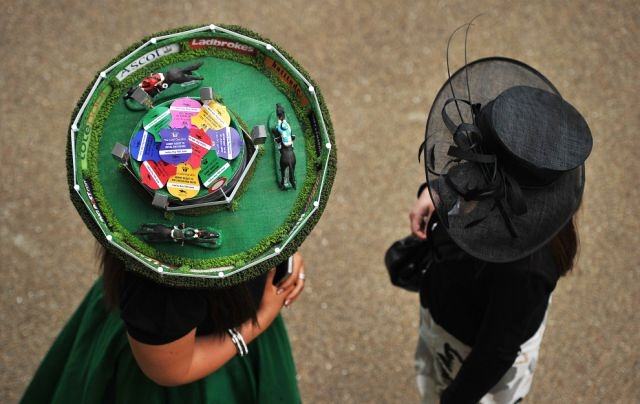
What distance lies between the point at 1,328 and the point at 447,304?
1902 millimetres

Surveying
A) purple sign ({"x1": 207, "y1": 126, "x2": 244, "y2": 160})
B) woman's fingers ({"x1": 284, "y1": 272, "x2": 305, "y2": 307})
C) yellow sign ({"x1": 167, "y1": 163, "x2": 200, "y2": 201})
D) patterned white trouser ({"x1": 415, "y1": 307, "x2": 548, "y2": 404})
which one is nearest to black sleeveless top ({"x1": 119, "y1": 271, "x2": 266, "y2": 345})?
yellow sign ({"x1": 167, "y1": 163, "x2": 200, "y2": 201})

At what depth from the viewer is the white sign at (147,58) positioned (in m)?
1.55

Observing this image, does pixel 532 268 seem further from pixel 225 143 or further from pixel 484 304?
pixel 225 143

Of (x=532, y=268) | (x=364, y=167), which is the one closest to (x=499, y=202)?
(x=532, y=268)

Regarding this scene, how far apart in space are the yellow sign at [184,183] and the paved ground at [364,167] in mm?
1550

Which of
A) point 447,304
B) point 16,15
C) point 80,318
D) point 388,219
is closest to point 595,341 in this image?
point 388,219

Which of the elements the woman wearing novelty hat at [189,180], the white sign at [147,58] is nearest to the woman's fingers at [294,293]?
the woman wearing novelty hat at [189,180]

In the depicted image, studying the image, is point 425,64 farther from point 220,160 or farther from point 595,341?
point 220,160

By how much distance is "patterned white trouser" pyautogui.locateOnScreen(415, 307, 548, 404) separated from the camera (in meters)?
1.97

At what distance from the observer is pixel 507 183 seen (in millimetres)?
1565

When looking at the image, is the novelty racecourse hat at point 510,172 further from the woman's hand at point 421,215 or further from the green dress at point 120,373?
the green dress at point 120,373

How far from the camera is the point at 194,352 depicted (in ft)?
5.52

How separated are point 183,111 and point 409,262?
103 cm

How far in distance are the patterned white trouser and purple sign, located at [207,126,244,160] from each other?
3.00 feet
